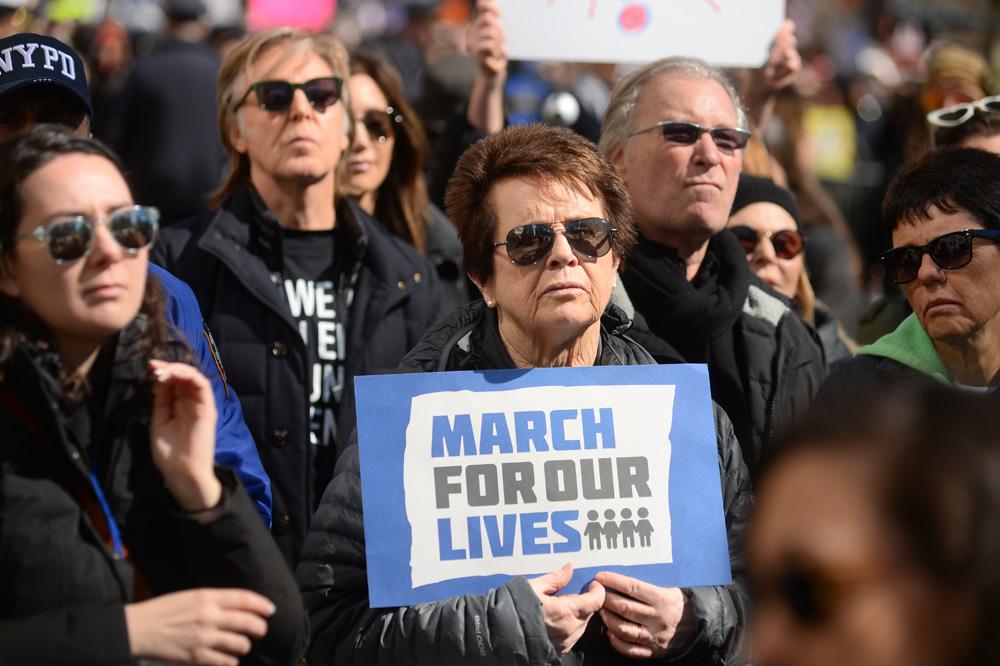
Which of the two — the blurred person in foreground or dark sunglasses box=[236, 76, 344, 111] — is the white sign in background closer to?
the blurred person in foreground

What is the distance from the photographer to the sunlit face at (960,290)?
3.07 metres

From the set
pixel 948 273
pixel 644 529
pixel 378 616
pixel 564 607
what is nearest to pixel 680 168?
pixel 948 273

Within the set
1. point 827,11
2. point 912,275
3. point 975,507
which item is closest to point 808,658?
point 975,507

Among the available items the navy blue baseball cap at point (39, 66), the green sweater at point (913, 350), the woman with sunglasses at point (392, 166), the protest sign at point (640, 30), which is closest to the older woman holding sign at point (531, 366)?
the green sweater at point (913, 350)

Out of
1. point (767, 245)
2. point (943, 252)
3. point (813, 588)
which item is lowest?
point (813, 588)

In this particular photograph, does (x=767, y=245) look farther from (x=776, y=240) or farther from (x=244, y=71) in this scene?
(x=244, y=71)

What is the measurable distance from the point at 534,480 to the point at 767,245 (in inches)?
91.2

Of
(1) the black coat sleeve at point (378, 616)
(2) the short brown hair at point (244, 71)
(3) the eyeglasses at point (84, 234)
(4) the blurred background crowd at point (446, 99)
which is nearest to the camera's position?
(3) the eyeglasses at point (84, 234)

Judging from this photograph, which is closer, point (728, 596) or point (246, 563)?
point (246, 563)

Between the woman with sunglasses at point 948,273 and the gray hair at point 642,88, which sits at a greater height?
the gray hair at point 642,88

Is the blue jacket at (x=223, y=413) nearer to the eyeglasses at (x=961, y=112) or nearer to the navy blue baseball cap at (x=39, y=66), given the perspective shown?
the navy blue baseball cap at (x=39, y=66)

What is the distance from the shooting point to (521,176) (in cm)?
286

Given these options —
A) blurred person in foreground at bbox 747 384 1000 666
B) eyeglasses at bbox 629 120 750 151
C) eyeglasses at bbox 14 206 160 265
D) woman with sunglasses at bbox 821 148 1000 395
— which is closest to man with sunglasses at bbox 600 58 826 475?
eyeglasses at bbox 629 120 750 151

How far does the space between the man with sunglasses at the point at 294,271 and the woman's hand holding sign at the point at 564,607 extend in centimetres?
143
